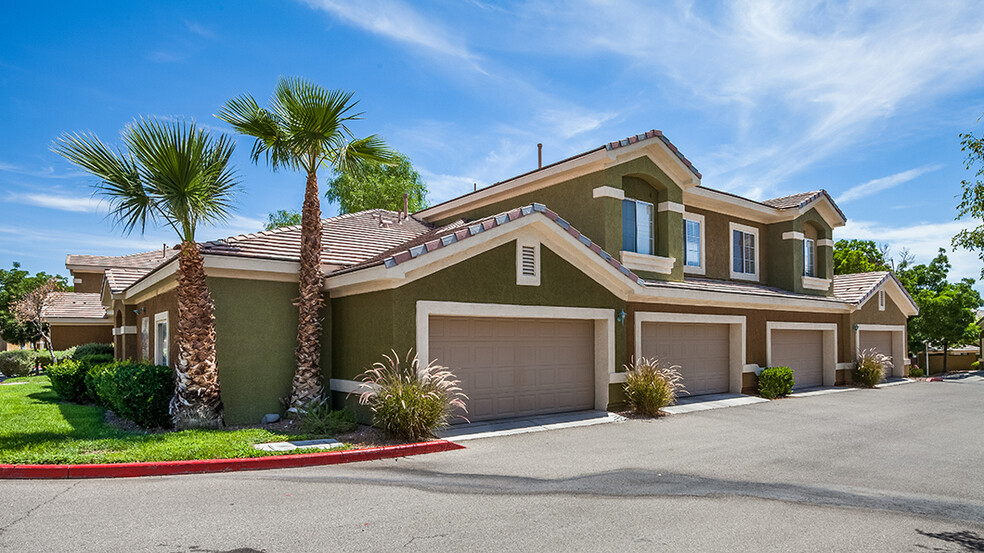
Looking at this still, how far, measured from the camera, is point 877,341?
82.9 feet

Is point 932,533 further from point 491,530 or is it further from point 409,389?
point 409,389

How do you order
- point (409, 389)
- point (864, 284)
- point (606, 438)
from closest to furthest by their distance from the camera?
point (409, 389), point (606, 438), point (864, 284)

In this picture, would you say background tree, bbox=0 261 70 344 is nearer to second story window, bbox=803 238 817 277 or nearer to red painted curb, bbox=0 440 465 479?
red painted curb, bbox=0 440 465 479

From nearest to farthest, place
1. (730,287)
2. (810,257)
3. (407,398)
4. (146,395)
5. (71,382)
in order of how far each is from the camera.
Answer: (407,398) → (146,395) → (71,382) → (730,287) → (810,257)

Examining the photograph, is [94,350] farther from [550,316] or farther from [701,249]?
[701,249]

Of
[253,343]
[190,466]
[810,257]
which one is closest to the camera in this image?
[190,466]

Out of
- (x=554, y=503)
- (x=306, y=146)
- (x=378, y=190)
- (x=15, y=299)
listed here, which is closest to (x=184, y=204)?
(x=306, y=146)

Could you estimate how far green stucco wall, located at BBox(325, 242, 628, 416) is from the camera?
11.1m

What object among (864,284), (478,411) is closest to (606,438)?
(478,411)

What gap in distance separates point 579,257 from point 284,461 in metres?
7.33

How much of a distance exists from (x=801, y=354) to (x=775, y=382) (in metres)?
3.87

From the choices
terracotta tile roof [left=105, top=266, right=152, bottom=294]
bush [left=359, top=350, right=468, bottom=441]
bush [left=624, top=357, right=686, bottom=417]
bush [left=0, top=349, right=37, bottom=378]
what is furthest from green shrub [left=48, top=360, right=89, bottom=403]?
bush [left=0, top=349, right=37, bottom=378]

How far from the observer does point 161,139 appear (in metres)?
10.7

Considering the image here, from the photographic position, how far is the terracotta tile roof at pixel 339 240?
12336mm
